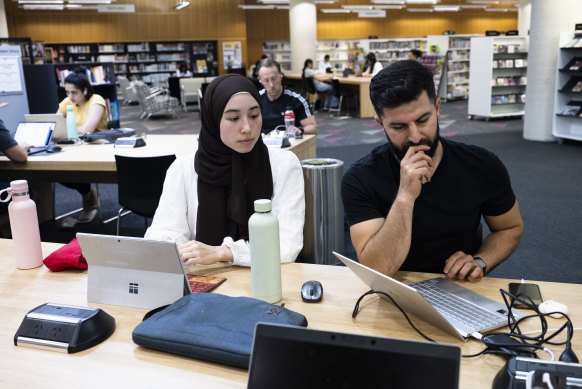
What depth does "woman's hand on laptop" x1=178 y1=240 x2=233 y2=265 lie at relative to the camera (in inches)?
64.2

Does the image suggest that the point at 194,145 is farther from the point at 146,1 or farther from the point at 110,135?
the point at 146,1

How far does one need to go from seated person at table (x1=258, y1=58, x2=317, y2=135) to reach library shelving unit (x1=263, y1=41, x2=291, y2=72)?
15777 millimetres

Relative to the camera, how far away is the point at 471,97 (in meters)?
10.2

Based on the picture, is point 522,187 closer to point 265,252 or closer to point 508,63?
point 265,252

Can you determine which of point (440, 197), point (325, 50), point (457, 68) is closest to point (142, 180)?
point (440, 197)

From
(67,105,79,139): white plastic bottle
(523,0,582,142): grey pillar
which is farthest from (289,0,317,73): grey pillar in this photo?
(67,105,79,139): white plastic bottle

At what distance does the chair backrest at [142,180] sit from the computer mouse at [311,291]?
2065 mm

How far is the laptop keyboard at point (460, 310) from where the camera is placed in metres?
1.22

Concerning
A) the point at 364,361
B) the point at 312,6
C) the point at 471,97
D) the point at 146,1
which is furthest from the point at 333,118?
the point at 364,361

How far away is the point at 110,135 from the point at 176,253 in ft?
11.2

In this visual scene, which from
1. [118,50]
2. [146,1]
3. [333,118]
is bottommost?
[333,118]

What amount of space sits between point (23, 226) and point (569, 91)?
7672 millimetres

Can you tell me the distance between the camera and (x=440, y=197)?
1.67 metres

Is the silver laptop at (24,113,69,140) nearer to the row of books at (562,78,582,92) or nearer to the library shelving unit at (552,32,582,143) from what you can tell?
the library shelving unit at (552,32,582,143)
